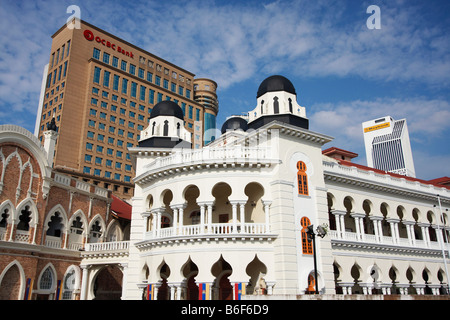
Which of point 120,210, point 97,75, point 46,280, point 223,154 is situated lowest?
point 46,280

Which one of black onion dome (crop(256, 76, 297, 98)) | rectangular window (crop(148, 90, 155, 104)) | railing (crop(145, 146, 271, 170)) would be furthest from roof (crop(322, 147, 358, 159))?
rectangular window (crop(148, 90, 155, 104))

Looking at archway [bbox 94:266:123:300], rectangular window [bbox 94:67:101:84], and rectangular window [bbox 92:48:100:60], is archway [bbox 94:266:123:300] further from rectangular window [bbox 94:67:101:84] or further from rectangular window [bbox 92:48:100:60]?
rectangular window [bbox 92:48:100:60]

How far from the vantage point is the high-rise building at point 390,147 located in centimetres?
18625

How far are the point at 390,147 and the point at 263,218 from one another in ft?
597

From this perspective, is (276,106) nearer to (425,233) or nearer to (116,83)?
(425,233)

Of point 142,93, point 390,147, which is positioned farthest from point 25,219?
point 390,147

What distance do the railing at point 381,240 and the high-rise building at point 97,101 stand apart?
49657 millimetres

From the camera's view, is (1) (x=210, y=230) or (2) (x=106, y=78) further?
(2) (x=106, y=78)

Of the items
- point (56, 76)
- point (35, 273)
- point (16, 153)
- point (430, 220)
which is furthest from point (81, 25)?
point (430, 220)

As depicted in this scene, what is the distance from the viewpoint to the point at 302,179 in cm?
2788

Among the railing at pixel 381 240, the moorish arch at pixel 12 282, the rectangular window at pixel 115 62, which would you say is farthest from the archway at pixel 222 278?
the rectangular window at pixel 115 62

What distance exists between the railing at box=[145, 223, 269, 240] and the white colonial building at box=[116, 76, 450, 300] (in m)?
0.09

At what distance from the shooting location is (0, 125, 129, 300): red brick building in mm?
28188
